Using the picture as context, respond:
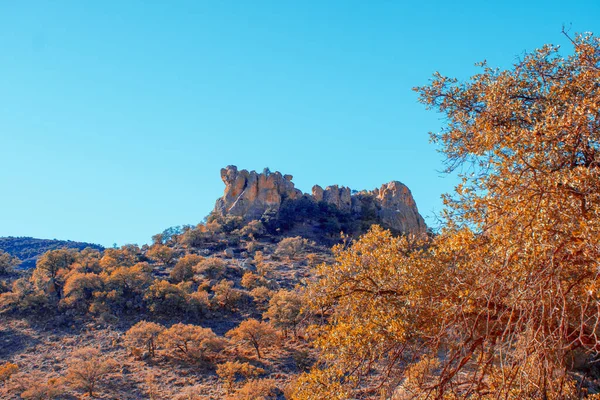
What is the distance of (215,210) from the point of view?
6800 cm

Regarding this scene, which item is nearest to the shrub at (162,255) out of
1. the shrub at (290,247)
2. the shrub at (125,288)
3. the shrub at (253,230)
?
the shrub at (125,288)

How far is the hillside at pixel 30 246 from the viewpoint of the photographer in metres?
77.0

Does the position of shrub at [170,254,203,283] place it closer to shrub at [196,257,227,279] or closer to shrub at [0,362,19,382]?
shrub at [196,257,227,279]

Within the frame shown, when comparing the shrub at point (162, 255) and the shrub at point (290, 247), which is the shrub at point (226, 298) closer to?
the shrub at point (290, 247)

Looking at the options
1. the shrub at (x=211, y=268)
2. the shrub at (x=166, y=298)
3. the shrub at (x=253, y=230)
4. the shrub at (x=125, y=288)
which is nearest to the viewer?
the shrub at (x=166, y=298)

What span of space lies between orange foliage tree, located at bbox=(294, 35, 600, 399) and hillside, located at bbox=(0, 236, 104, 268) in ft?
258

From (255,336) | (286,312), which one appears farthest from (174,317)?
(286,312)

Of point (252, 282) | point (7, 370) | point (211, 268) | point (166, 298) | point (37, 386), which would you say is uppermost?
point (211, 268)

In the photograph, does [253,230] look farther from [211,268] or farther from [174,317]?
[174,317]

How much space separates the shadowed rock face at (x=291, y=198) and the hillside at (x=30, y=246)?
29621 mm

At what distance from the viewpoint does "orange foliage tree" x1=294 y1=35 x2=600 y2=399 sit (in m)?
4.10

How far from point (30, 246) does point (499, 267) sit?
3592 inches

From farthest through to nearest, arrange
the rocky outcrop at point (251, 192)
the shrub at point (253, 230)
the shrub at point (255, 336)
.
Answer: the rocky outcrop at point (251, 192) → the shrub at point (253, 230) → the shrub at point (255, 336)

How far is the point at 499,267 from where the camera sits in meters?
4.78
